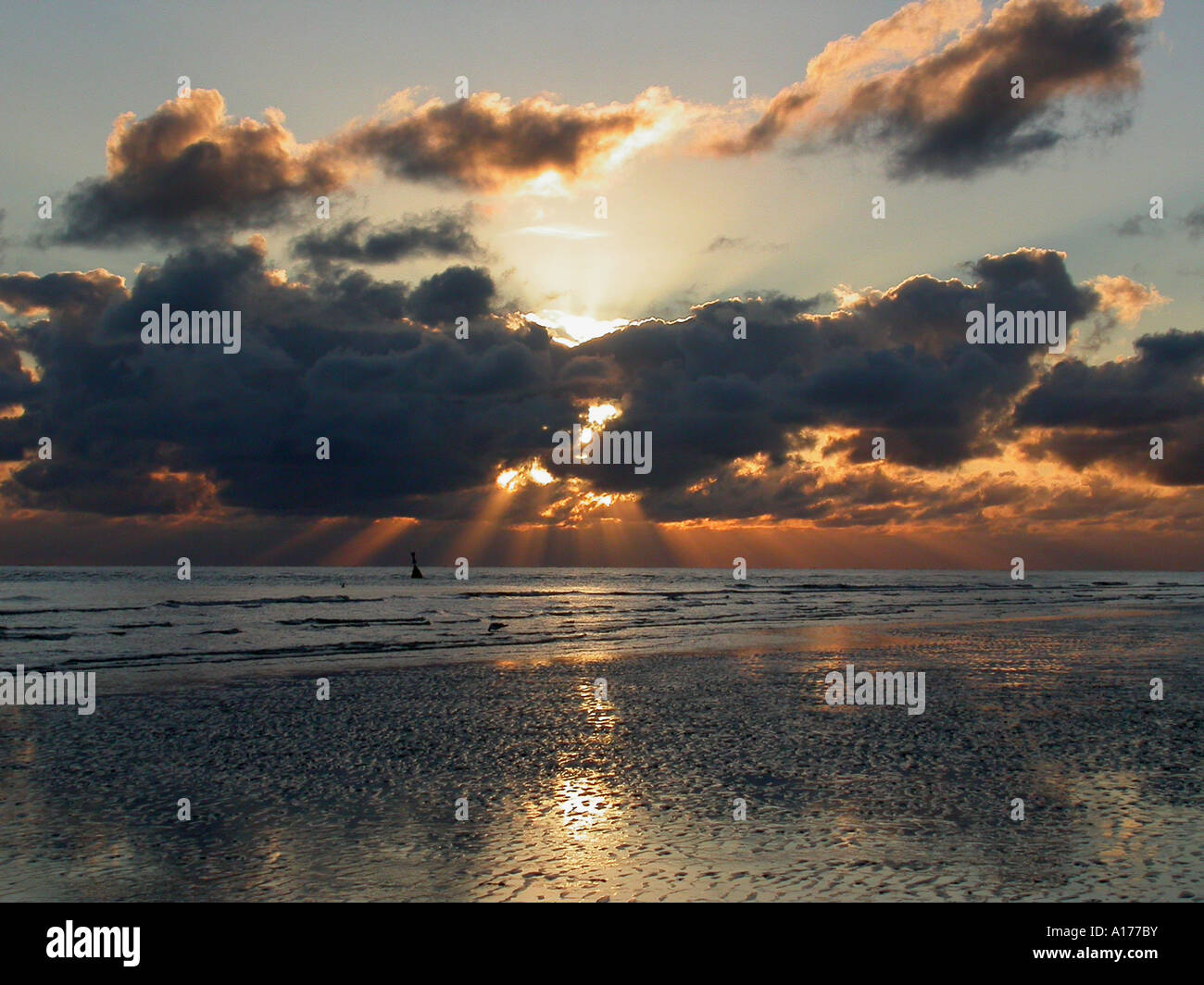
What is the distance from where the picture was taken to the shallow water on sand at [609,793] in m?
9.55

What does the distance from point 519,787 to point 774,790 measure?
3.88 meters

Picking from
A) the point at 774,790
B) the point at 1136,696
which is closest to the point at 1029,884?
the point at 774,790

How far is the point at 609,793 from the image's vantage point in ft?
44.1

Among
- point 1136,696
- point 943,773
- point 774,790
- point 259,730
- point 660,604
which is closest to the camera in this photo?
point 774,790

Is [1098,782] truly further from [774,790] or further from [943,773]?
[774,790]

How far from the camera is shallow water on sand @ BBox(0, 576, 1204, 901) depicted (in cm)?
955

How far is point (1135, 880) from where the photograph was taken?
9250 mm

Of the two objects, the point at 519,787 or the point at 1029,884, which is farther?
the point at 519,787

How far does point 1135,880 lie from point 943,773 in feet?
17.3

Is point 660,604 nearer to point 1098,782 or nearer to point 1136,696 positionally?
point 1136,696

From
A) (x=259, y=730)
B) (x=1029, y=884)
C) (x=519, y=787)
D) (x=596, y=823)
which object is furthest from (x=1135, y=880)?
(x=259, y=730)

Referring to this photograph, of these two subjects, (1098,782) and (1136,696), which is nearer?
(1098,782)

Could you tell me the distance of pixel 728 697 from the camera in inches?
949
